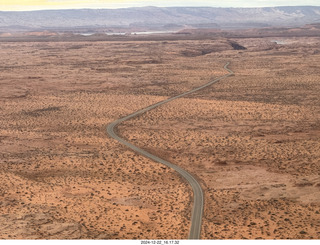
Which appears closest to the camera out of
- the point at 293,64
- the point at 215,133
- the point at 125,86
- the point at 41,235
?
the point at 41,235

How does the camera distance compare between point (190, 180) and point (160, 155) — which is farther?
point (160, 155)

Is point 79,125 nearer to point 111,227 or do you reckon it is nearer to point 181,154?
point 181,154

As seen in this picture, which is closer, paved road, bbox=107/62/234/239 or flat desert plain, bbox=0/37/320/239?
paved road, bbox=107/62/234/239

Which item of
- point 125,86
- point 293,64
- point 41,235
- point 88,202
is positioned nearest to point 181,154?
point 88,202

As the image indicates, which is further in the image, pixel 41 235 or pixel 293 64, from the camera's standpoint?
pixel 293 64

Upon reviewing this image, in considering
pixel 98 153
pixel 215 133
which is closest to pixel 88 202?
pixel 98 153

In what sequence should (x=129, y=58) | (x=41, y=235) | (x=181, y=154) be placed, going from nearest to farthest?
(x=41, y=235) < (x=181, y=154) < (x=129, y=58)

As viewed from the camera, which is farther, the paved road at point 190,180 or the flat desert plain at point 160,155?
the flat desert plain at point 160,155
